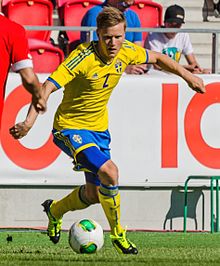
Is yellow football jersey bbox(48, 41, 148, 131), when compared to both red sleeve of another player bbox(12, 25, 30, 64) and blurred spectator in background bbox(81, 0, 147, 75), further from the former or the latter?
blurred spectator in background bbox(81, 0, 147, 75)

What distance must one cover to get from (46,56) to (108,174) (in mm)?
5007

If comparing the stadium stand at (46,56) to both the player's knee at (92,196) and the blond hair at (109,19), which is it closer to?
the player's knee at (92,196)

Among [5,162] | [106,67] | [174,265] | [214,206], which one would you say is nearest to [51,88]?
[106,67]

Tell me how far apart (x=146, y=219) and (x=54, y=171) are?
144 cm

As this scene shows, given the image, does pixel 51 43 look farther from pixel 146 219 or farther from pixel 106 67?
pixel 106 67

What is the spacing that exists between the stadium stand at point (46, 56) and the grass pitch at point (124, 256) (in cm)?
246

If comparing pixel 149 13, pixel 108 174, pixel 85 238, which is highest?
pixel 149 13

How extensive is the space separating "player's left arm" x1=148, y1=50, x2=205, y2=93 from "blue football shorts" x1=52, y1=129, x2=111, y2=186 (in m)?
0.91

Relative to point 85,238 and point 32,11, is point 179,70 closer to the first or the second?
point 85,238

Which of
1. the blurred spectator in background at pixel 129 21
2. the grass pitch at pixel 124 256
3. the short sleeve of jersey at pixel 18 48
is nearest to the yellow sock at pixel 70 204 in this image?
the grass pitch at pixel 124 256

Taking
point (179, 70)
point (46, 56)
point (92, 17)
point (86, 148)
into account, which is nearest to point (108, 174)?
point (86, 148)

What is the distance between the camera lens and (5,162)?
13.9m

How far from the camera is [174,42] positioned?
1461cm

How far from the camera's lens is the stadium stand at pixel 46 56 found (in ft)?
47.0
